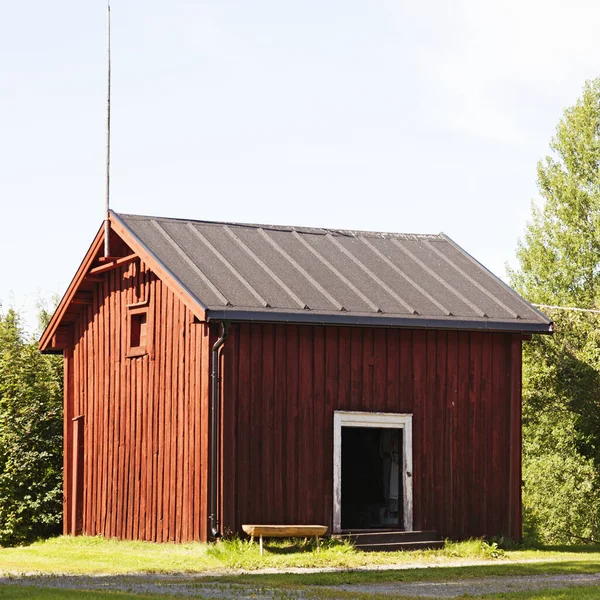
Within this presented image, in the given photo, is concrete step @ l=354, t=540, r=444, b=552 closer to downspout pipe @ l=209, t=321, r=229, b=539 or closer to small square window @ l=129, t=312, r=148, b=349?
downspout pipe @ l=209, t=321, r=229, b=539

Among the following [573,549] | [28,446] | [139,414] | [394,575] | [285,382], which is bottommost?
[573,549]

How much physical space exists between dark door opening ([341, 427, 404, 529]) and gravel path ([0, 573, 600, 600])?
17.5 ft

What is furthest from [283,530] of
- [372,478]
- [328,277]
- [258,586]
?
[372,478]

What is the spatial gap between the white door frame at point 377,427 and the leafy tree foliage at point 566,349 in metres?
8.15

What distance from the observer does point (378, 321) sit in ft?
71.9

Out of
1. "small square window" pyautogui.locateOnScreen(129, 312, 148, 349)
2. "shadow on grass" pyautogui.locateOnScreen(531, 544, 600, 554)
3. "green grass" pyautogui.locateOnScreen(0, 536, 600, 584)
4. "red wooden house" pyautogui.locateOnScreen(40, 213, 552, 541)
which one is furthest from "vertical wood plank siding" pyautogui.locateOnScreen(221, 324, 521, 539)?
"small square window" pyautogui.locateOnScreen(129, 312, 148, 349)

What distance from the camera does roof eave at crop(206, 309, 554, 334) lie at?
67.7 feet

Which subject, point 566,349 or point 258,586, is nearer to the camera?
point 258,586

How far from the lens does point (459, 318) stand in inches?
895

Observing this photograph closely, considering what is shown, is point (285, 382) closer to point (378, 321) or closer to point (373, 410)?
point (373, 410)

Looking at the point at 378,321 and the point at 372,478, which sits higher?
the point at 378,321

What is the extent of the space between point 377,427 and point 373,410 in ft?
1.05

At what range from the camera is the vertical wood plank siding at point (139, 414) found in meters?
21.7

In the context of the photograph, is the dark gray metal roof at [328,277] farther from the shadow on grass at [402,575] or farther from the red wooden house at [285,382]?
the shadow on grass at [402,575]
